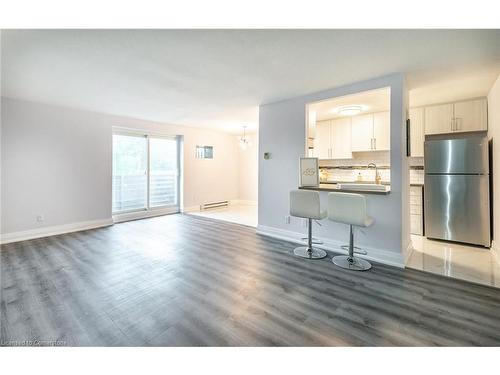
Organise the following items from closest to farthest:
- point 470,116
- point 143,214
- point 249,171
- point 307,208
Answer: point 307,208 → point 470,116 → point 143,214 → point 249,171

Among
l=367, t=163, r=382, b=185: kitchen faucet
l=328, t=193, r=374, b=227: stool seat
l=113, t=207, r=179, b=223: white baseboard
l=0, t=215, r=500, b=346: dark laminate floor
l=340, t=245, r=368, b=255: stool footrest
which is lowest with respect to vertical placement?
l=0, t=215, r=500, b=346: dark laminate floor

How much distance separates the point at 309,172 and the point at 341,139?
2.08m

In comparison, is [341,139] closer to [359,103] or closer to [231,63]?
[359,103]

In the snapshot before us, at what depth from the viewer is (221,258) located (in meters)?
3.32

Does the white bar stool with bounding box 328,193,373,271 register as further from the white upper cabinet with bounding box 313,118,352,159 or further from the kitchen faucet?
the white upper cabinet with bounding box 313,118,352,159

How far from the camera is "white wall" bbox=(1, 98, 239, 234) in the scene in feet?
13.3

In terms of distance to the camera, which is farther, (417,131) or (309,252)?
(417,131)

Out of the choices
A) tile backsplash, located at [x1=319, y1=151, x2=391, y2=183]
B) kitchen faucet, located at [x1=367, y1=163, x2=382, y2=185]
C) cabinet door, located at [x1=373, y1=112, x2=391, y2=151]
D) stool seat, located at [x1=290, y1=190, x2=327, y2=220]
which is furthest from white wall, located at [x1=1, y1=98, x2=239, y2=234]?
kitchen faucet, located at [x1=367, y1=163, x2=382, y2=185]

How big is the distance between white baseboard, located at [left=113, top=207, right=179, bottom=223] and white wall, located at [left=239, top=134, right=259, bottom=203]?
2.69m

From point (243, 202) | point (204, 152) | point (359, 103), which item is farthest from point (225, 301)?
point (243, 202)

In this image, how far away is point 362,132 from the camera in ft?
16.6
